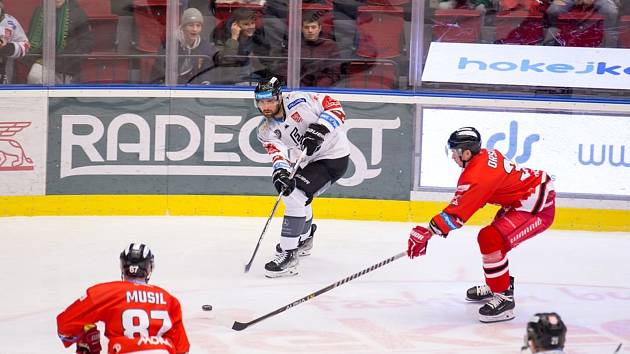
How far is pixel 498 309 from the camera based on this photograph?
17.8ft

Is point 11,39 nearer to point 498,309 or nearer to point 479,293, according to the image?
point 479,293

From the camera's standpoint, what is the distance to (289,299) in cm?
585

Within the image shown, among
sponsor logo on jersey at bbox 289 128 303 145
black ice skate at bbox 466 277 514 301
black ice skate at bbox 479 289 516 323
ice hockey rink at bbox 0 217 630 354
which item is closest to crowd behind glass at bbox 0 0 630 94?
ice hockey rink at bbox 0 217 630 354

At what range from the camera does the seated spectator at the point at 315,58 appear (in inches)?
334

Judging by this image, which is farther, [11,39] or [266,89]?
[11,39]

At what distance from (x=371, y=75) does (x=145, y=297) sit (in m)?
5.17

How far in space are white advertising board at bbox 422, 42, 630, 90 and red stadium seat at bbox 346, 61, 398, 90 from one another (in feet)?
0.81

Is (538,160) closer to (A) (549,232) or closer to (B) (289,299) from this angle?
(A) (549,232)

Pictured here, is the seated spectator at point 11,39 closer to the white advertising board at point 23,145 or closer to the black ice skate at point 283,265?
the white advertising board at point 23,145

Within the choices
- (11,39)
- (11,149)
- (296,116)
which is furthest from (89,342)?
(11,39)

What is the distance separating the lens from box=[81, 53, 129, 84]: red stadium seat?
27.4 feet

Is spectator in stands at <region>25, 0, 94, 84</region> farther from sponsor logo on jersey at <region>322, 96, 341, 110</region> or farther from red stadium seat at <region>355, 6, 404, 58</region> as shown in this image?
sponsor logo on jersey at <region>322, 96, 341, 110</region>

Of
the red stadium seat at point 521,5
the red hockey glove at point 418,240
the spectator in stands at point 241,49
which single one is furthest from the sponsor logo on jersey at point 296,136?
the red stadium seat at point 521,5

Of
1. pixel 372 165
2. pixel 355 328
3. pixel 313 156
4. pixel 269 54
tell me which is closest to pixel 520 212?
pixel 355 328
